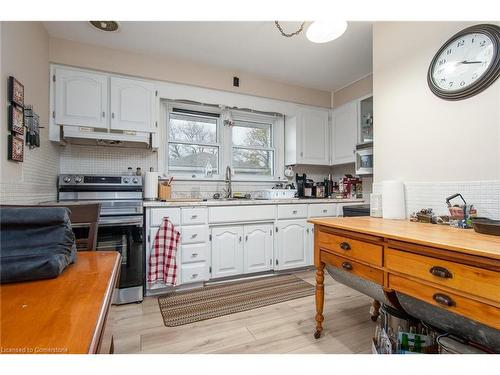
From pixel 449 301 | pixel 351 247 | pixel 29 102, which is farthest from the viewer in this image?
pixel 29 102

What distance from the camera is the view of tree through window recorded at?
3041 millimetres

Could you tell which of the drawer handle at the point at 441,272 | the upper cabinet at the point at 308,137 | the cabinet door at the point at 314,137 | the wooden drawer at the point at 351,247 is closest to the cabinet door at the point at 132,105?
the upper cabinet at the point at 308,137

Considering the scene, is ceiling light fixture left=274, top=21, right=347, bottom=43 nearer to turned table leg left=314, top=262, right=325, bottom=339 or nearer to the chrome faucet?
turned table leg left=314, top=262, right=325, bottom=339

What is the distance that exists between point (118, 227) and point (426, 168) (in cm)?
241

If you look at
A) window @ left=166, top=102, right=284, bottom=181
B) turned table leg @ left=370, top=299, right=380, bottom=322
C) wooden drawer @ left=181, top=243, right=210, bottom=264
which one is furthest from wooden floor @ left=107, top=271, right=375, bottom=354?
window @ left=166, top=102, right=284, bottom=181

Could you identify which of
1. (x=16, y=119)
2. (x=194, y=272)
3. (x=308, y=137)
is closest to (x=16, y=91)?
(x=16, y=119)

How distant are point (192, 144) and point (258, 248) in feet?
5.00

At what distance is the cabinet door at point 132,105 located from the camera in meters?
2.48

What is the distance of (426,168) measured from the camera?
5.62ft

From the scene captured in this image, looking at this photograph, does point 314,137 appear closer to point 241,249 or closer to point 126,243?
point 241,249

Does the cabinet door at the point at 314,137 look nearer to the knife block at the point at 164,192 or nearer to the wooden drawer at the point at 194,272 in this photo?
the knife block at the point at 164,192

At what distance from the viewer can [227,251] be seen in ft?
8.41
